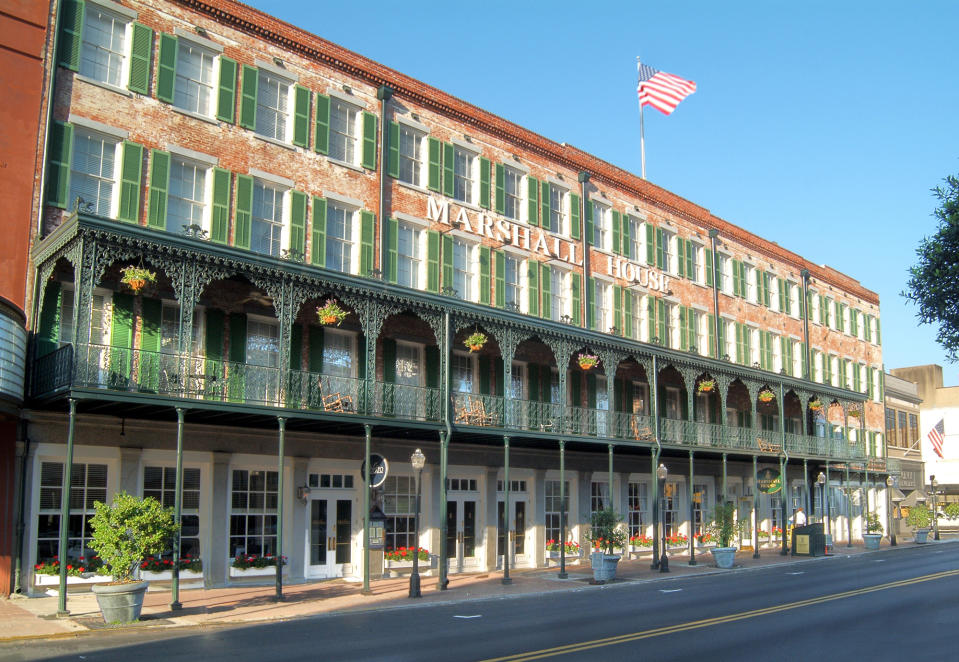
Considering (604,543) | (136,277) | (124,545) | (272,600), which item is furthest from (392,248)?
(124,545)

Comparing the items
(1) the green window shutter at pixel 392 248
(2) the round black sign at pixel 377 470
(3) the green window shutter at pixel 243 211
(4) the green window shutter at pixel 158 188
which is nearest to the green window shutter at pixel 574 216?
(1) the green window shutter at pixel 392 248

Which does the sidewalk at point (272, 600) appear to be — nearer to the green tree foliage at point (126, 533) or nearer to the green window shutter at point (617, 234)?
the green tree foliage at point (126, 533)

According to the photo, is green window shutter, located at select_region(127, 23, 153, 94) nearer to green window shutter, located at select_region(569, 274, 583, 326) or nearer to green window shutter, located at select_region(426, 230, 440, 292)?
A: green window shutter, located at select_region(426, 230, 440, 292)

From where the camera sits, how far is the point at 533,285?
28891 mm

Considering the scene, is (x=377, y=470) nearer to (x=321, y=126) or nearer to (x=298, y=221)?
(x=298, y=221)

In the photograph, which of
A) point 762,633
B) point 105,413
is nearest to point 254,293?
point 105,413

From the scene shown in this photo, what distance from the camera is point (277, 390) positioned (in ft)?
65.2

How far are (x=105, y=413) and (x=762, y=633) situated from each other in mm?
13441

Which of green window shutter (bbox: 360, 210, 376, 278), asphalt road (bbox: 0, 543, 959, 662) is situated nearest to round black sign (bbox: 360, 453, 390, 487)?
asphalt road (bbox: 0, 543, 959, 662)

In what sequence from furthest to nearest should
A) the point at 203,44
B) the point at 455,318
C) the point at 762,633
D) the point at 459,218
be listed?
1. the point at 459,218
2. the point at 455,318
3. the point at 203,44
4. the point at 762,633

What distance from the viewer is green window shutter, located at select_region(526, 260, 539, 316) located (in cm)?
2870

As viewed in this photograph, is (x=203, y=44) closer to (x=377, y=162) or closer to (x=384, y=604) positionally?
(x=377, y=162)

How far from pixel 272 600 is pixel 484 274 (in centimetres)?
1250

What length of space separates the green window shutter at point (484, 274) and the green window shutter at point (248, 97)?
812 cm
